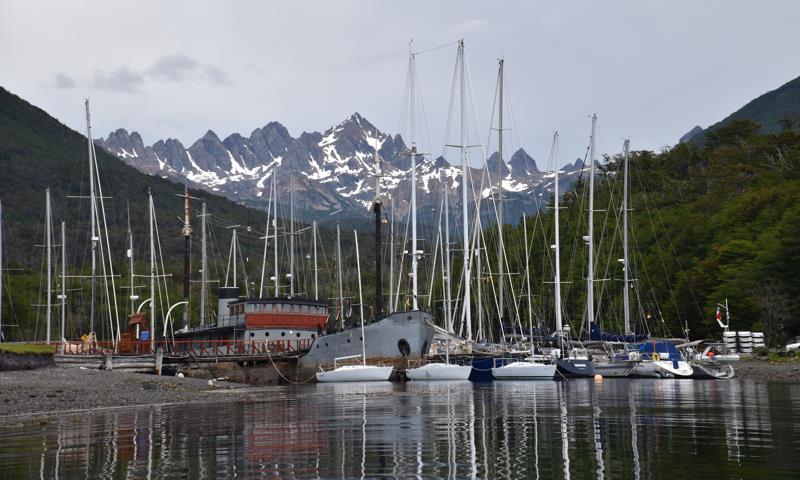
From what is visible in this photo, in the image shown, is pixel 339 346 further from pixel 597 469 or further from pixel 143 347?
pixel 597 469

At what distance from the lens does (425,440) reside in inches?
800

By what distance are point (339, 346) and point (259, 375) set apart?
6420 millimetres

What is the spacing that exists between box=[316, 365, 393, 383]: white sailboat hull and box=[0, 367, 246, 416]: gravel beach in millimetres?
9553

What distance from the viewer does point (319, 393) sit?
4522 centimetres

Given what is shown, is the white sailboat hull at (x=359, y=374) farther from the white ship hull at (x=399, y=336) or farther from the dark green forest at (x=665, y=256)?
the dark green forest at (x=665, y=256)

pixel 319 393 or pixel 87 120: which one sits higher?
pixel 87 120

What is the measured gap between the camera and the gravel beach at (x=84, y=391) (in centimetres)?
3322

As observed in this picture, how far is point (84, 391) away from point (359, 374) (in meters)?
22.4

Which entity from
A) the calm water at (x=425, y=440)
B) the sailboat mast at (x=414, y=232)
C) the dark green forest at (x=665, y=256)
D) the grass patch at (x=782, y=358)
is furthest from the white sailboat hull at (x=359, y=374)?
the grass patch at (x=782, y=358)

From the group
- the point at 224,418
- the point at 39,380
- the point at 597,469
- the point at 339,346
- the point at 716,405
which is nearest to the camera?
the point at 597,469

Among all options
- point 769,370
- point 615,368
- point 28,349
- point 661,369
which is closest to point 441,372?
point 615,368

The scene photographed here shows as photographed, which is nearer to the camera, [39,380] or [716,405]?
[716,405]

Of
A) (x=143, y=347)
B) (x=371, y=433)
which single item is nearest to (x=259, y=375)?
(x=143, y=347)

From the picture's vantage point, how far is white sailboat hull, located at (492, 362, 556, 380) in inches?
2128
